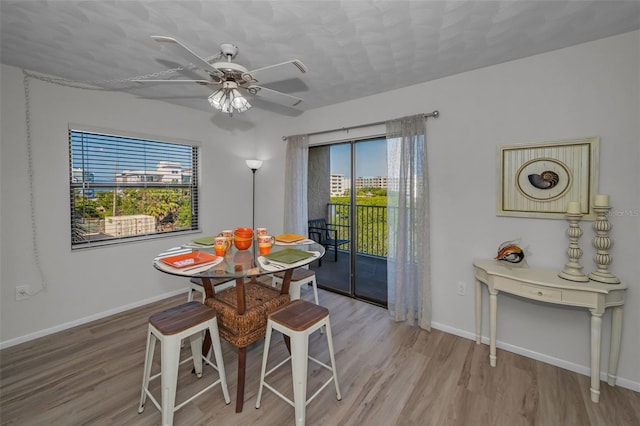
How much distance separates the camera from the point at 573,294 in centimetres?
179

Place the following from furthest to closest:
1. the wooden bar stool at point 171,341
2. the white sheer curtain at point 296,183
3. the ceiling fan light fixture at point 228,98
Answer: the white sheer curtain at point 296,183 → the ceiling fan light fixture at point 228,98 → the wooden bar stool at point 171,341

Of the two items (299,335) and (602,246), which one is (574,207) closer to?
(602,246)

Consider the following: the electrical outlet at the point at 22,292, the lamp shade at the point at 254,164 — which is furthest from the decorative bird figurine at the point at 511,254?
the electrical outlet at the point at 22,292

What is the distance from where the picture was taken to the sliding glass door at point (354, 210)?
3244mm

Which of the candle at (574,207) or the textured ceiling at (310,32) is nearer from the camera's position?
the textured ceiling at (310,32)

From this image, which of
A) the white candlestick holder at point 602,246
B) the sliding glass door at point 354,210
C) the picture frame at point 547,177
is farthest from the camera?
the sliding glass door at point 354,210

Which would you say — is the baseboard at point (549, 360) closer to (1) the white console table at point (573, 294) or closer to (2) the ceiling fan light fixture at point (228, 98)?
(1) the white console table at point (573, 294)

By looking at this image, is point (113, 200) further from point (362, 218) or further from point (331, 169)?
point (362, 218)

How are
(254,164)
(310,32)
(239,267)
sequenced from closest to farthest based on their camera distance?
(239,267) → (310,32) → (254,164)

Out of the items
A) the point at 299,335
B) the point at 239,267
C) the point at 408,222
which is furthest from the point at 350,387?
the point at 408,222

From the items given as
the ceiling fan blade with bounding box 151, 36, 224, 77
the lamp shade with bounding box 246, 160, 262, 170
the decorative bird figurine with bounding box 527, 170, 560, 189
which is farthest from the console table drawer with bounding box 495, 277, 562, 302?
the lamp shade with bounding box 246, 160, 262, 170

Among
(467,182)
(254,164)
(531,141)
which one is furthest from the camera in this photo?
(254,164)

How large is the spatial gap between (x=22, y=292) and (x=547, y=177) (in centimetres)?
464

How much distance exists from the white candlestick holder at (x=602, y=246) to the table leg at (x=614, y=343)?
8.1 inches
